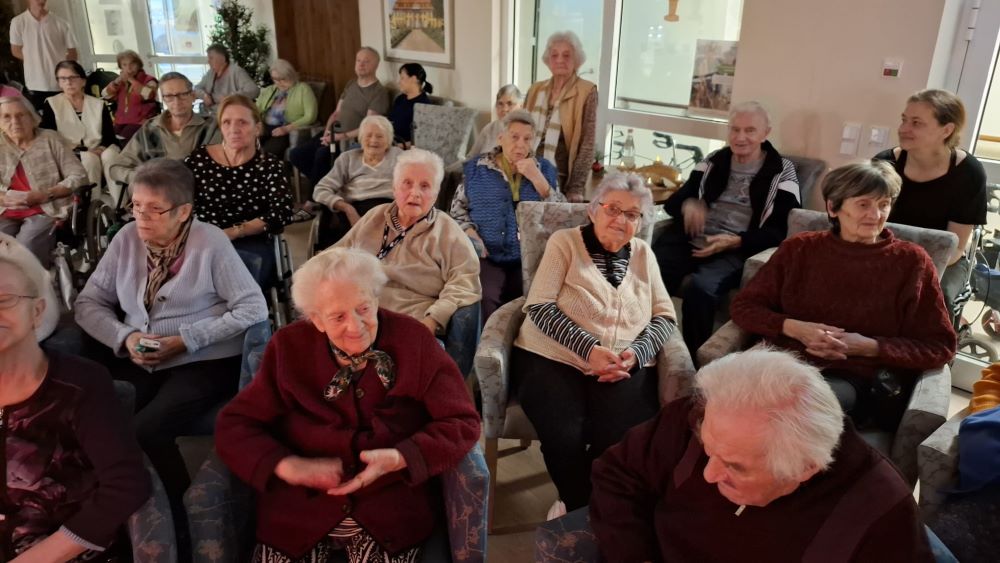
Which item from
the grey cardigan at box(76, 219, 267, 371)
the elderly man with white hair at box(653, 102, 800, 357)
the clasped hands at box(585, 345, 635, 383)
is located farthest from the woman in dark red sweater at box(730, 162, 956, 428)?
the grey cardigan at box(76, 219, 267, 371)

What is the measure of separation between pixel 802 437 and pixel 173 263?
193 centimetres

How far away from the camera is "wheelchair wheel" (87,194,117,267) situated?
344 centimetres

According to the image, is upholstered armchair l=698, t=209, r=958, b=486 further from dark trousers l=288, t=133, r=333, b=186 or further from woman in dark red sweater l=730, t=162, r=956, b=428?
dark trousers l=288, t=133, r=333, b=186

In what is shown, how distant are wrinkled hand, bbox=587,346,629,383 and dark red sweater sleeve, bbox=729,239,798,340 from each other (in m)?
0.49

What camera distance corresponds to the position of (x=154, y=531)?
1.43m

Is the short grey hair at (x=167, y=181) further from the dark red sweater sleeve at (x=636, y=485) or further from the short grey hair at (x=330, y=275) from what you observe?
the dark red sweater sleeve at (x=636, y=485)

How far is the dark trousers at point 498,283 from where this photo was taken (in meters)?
2.93

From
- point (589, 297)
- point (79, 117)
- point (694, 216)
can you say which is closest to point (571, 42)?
point (694, 216)

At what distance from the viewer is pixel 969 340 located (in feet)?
10.1

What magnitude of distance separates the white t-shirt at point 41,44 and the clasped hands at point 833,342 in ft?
23.4

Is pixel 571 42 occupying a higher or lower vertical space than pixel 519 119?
higher

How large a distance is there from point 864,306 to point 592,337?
0.86 metres

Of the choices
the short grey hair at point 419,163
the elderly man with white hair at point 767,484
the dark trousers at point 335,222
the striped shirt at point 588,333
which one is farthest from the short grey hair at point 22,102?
the elderly man with white hair at point 767,484

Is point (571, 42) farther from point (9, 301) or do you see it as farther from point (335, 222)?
point (9, 301)
